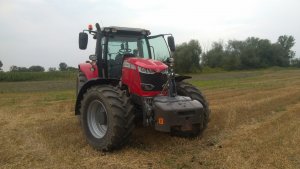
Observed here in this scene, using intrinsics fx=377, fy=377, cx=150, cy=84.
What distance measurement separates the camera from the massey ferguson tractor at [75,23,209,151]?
605 centimetres

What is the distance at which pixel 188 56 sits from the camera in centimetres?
5125

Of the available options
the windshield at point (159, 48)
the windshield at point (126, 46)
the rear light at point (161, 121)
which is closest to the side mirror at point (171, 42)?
the windshield at point (159, 48)

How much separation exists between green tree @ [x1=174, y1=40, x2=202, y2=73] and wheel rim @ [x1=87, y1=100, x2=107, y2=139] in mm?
41878

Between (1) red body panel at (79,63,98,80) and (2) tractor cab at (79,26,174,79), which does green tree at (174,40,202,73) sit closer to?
(1) red body panel at (79,63,98,80)

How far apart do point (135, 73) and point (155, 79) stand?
370 mm

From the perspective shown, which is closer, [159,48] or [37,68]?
[159,48]

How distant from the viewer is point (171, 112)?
592 cm

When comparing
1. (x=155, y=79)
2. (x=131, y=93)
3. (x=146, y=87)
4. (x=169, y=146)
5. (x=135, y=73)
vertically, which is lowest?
(x=169, y=146)

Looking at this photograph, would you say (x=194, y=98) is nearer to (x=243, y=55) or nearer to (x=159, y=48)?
(x=159, y=48)

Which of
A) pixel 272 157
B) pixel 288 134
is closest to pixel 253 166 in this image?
pixel 272 157

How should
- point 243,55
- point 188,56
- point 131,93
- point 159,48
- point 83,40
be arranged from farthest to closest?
point 243,55 < point 188,56 < point 159,48 < point 83,40 < point 131,93

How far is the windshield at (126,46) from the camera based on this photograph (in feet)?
24.6

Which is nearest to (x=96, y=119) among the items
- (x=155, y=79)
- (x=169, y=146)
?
(x=155, y=79)

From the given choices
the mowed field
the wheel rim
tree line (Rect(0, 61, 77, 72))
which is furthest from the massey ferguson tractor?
tree line (Rect(0, 61, 77, 72))
